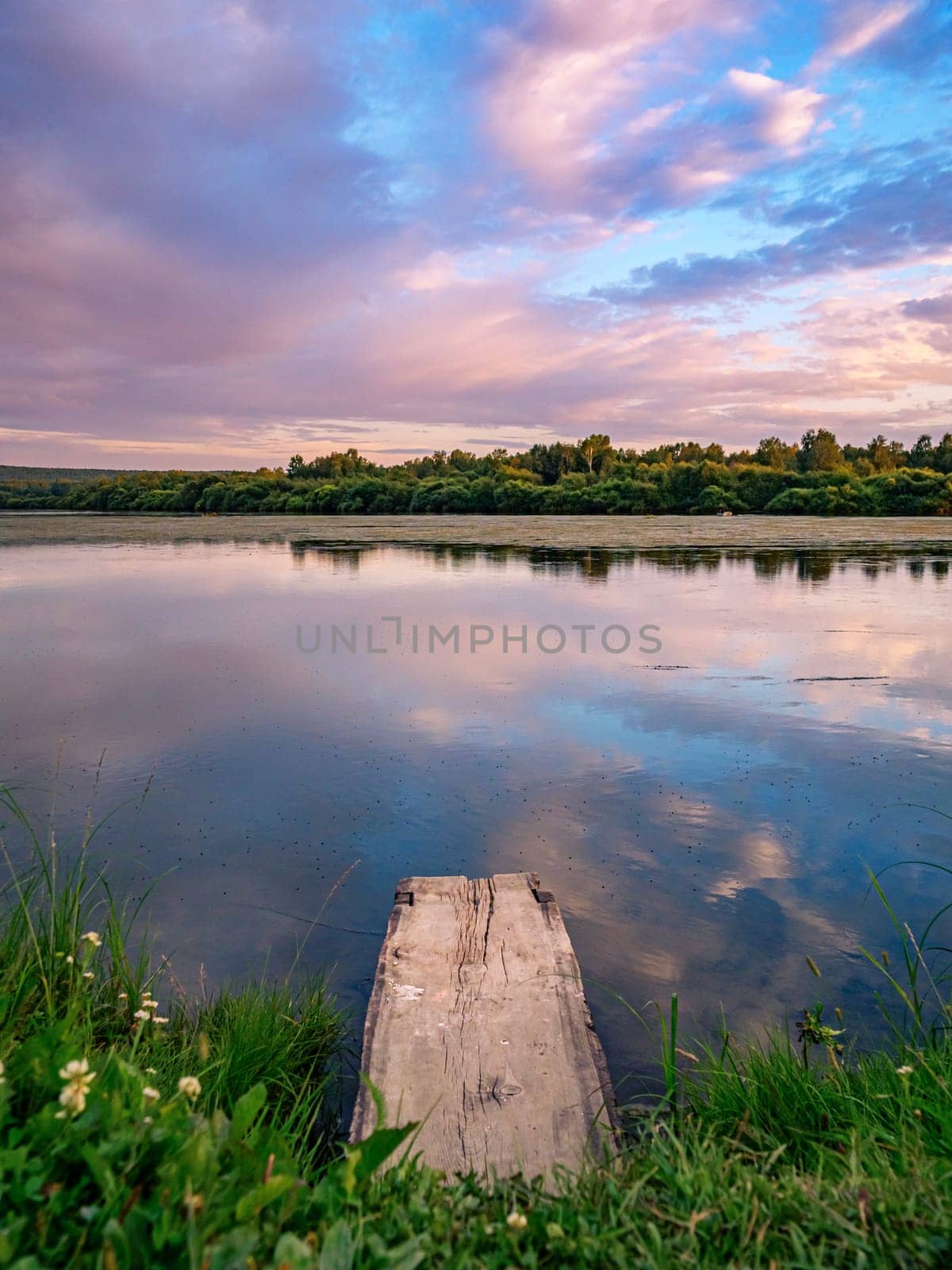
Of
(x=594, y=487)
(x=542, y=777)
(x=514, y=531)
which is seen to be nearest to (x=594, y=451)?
(x=594, y=487)

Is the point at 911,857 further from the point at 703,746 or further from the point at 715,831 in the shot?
the point at 703,746

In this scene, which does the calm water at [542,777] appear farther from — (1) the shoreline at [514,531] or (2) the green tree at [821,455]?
(2) the green tree at [821,455]

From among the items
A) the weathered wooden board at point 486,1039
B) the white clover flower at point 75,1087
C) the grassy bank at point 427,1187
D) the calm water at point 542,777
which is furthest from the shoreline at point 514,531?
the white clover flower at point 75,1087

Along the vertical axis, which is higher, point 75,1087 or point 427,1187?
point 75,1087

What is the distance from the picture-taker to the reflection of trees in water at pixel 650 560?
20641 millimetres

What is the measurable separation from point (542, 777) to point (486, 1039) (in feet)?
10.5

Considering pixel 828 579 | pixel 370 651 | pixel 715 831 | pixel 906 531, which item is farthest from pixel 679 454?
pixel 715 831

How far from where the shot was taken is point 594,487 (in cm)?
6488

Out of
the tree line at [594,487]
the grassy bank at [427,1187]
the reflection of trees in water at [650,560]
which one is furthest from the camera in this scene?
the tree line at [594,487]

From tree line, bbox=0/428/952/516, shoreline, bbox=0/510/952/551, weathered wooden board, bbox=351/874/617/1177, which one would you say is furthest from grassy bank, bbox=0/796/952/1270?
tree line, bbox=0/428/952/516

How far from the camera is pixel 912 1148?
2.18m

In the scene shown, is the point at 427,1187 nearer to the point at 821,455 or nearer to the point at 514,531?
the point at 514,531

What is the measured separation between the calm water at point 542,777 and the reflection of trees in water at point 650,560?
23.3 feet

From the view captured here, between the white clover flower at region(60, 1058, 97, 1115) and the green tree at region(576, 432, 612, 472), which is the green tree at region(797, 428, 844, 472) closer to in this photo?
the green tree at region(576, 432, 612, 472)
